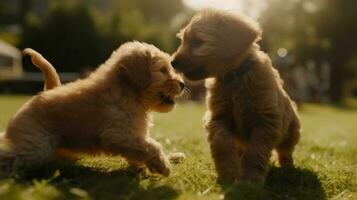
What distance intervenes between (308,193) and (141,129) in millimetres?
Answer: 1428

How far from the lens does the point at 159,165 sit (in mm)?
4477

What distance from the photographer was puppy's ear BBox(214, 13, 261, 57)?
17.6 ft

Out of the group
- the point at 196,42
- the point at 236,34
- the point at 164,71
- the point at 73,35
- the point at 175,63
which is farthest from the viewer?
the point at 73,35

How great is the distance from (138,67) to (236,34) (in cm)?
115

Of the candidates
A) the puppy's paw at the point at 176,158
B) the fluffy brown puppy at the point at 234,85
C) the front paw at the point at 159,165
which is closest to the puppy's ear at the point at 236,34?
the fluffy brown puppy at the point at 234,85

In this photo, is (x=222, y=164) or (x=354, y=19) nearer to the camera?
(x=222, y=164)

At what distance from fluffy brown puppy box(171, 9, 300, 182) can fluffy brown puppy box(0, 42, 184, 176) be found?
0.66 meters

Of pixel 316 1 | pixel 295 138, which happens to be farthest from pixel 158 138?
pixel 316 1

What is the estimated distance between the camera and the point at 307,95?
147 feet

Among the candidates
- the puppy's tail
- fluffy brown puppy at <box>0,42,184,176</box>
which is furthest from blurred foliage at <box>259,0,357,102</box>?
fluffy brown puppy at <box>0,42,184,176</box>

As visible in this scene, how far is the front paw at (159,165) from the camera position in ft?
14.7

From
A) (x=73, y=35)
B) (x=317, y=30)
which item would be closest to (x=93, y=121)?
(x=73, y=35)

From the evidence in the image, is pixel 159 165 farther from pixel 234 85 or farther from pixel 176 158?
pixel 234 85

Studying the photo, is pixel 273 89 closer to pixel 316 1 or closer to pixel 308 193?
pixel 308 193
